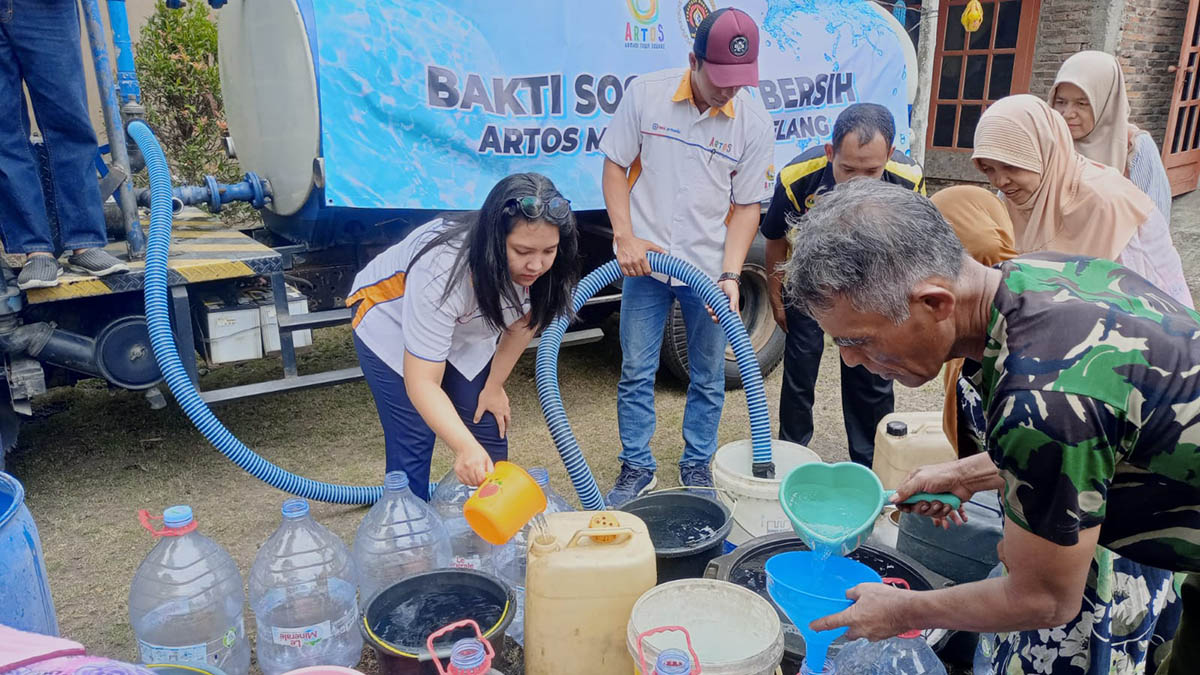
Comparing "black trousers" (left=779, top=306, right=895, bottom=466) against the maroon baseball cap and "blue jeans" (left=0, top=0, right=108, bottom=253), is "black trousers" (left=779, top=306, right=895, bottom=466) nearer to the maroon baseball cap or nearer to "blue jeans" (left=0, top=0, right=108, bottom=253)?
the maroon baseball cap

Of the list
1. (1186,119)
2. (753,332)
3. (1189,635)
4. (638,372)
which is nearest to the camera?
(1189,635)

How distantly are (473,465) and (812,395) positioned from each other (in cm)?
219

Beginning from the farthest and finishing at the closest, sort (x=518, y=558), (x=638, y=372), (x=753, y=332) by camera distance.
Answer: (x=753, y=332) → (x=638, y=372) → (x=518, y=558)

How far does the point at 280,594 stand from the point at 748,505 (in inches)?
63.5

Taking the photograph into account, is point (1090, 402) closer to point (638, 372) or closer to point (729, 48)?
point (729, 48)

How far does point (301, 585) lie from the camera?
2.66m

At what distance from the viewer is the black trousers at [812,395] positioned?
146 inches

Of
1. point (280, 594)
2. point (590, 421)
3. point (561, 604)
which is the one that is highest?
point (561, 604)

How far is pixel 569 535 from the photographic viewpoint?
6.95ft

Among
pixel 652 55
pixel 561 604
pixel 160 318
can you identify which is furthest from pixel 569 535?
pixel 652 55

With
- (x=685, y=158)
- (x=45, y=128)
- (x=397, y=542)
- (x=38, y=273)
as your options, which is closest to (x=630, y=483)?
(x=397, y=542)

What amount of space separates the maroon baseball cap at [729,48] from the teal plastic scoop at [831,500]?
5.75ft

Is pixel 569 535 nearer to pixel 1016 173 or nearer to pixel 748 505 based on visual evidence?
pixel 748 505

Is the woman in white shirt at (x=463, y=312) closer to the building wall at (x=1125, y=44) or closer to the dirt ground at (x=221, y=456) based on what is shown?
the dirt ground at (x=221, y=456)
